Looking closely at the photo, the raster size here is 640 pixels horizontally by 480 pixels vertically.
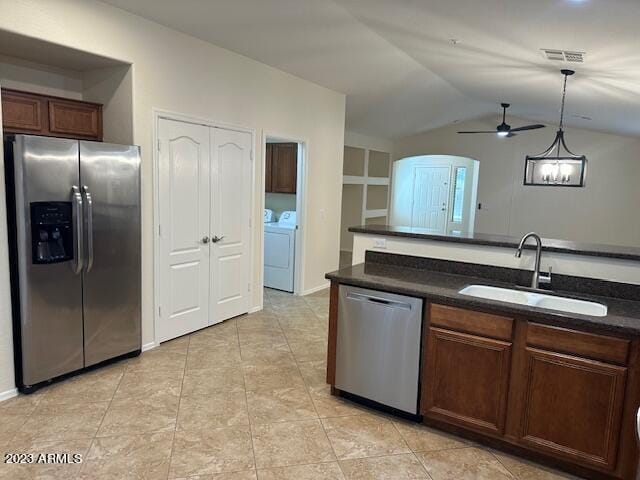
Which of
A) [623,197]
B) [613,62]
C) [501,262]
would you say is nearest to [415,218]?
[623,197]

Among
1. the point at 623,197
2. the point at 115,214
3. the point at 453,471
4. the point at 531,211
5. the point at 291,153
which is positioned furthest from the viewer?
the point at 531,211

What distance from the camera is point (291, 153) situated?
19.2 ft

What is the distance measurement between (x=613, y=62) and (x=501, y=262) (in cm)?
212

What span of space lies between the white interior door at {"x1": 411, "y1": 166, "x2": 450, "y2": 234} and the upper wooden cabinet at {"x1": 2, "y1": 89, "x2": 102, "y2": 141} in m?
7.69

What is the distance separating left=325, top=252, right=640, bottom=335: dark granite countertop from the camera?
7.11 feet

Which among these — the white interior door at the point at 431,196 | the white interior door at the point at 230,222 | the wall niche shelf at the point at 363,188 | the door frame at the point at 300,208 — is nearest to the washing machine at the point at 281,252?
the door frame at the point at 300,208

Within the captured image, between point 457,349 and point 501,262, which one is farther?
point 501,262

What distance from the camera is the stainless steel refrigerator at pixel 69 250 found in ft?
9.35

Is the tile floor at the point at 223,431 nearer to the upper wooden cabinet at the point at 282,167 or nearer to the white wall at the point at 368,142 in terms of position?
the upper wooden cabinet at the point at 282,167

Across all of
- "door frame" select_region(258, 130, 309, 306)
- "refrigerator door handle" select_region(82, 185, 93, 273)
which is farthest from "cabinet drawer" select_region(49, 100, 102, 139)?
"door frame" select_region(258, 130, 309, 306)

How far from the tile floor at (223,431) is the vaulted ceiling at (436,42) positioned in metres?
2.65

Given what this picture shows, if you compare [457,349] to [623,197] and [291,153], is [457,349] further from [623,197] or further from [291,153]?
[623,197]

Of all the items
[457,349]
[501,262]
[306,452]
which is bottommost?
[306,452]

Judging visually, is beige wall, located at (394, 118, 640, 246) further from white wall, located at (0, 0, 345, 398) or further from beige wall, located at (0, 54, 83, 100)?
beige wall, located at (0, 54, 83, 100)
